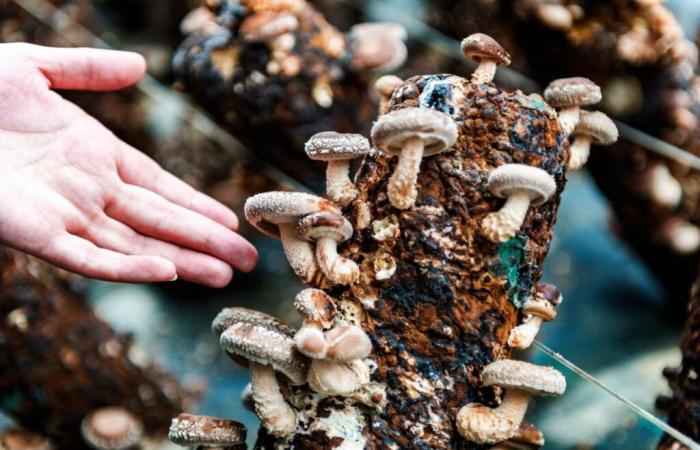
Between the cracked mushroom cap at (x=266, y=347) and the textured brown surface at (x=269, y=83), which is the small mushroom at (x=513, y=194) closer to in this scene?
the cracked mushroom cap at (x=266, y=347)

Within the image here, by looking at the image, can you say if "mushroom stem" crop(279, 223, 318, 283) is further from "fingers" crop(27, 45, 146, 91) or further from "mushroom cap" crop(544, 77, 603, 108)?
"fingers" crop(27, 45, 146, 91)

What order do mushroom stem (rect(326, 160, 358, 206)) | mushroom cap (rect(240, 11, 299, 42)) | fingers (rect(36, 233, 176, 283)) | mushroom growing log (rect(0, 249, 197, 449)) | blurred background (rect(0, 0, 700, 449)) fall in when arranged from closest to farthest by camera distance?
mushroom stem (rect(326, 160, 358, 206)), fingers (rect(36, 233, 176, 283)), mushroom growing log (rect(0, 249, 197, 449)), mushroom cap (rect(240, 11, 299, 42)), blurred background (rect(0, 0, 700, 449))

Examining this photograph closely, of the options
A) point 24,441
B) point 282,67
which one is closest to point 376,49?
point 282,67

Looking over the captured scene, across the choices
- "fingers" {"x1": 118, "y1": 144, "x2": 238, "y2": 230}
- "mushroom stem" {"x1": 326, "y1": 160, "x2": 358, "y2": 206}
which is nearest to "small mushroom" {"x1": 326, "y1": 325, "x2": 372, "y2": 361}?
"mushroom stem" {"x1": 326, "y1": 160, "x2": 358, "y2": 206}

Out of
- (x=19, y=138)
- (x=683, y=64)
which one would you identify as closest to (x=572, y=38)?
(x=683, y=64)

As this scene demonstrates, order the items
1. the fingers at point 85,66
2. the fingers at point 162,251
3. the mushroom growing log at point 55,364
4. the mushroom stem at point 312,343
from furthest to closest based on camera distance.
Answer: the mushroom growing log at point 55,364 → the fingers at point 85,66 → the fingers at point 162,251 → the mushroom stem at point 312,343

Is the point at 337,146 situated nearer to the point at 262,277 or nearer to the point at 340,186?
the point at 340,186

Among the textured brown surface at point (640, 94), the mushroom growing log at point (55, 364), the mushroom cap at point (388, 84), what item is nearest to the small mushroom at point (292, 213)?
the mushroom cap at point (388, 84)

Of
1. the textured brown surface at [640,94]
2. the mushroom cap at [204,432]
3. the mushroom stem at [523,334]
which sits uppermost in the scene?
the textured brown surface at [640,94]
